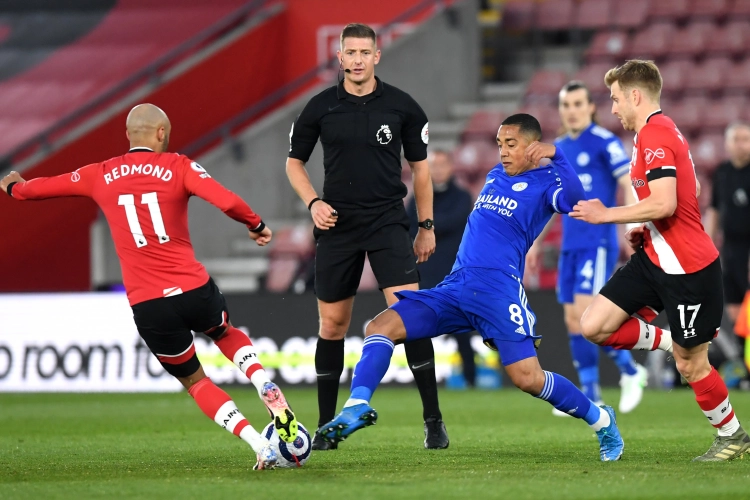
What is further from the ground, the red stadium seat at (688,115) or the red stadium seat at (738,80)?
the red stadium seat at (738,80)

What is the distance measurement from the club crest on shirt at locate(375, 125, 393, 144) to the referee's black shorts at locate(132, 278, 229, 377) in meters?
1.34

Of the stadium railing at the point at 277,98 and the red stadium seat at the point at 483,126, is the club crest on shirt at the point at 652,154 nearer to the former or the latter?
the red stadium seat at the point at 483,126

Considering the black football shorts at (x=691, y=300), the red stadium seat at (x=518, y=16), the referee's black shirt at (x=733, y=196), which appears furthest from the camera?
the red stadium seat at (x=518, y=16)

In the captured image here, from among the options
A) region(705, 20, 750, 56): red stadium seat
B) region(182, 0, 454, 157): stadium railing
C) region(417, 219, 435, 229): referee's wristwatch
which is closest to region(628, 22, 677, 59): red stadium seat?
region(705, 20, 750, 56): red stadium seat

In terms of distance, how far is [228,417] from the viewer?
6156 millimetres

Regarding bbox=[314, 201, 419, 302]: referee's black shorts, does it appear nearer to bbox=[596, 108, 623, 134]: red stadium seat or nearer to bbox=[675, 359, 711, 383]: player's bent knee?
bbox=[675, 359, 711, 383]: player's bent knee

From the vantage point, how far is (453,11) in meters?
17.7

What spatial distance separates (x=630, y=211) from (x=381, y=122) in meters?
1.64

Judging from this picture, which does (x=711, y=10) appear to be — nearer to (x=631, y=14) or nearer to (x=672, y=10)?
(x=672, y=10)

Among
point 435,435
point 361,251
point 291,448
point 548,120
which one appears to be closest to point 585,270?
point 435,435

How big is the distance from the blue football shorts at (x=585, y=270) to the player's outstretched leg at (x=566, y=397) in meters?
3.21

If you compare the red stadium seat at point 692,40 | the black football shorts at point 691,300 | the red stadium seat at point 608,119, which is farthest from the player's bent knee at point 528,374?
the red stadium seat at point 692,40

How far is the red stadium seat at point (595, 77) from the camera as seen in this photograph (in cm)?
1655

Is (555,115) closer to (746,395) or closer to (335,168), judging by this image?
(746,395)
